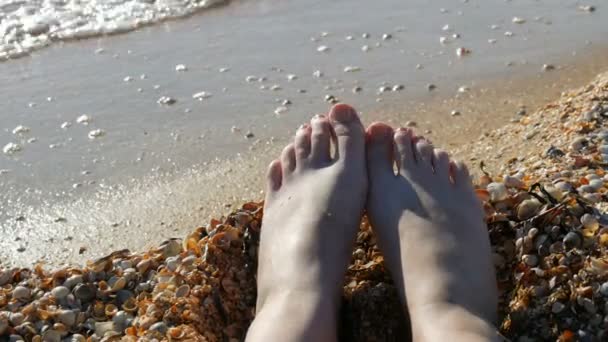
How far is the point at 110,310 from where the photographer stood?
2.32 metres

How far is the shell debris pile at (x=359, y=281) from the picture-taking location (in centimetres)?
196

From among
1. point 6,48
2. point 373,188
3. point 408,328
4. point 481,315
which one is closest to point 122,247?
point 373,188

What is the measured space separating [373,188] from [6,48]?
10.6 ft

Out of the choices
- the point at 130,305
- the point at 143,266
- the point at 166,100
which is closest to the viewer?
the point at 130,305

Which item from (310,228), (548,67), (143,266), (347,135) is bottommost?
(548,67)

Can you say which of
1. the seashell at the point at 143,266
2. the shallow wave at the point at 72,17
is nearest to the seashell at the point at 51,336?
the seashell at the point at 143,266

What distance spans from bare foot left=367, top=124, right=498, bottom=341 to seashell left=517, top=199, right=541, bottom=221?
0.39ft

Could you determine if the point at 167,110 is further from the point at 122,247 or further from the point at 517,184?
the point at 517,184

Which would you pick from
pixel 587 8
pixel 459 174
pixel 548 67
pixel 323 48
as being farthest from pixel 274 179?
pixel 587 8

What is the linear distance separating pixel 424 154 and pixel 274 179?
51 cm

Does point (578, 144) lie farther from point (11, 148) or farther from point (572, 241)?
point (11, 148)

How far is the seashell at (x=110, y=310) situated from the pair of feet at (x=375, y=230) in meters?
0.45

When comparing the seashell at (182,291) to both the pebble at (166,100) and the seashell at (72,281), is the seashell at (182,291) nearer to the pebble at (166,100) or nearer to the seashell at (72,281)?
the seashell at (72,281)

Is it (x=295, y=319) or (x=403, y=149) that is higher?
(x=403, y=149)
